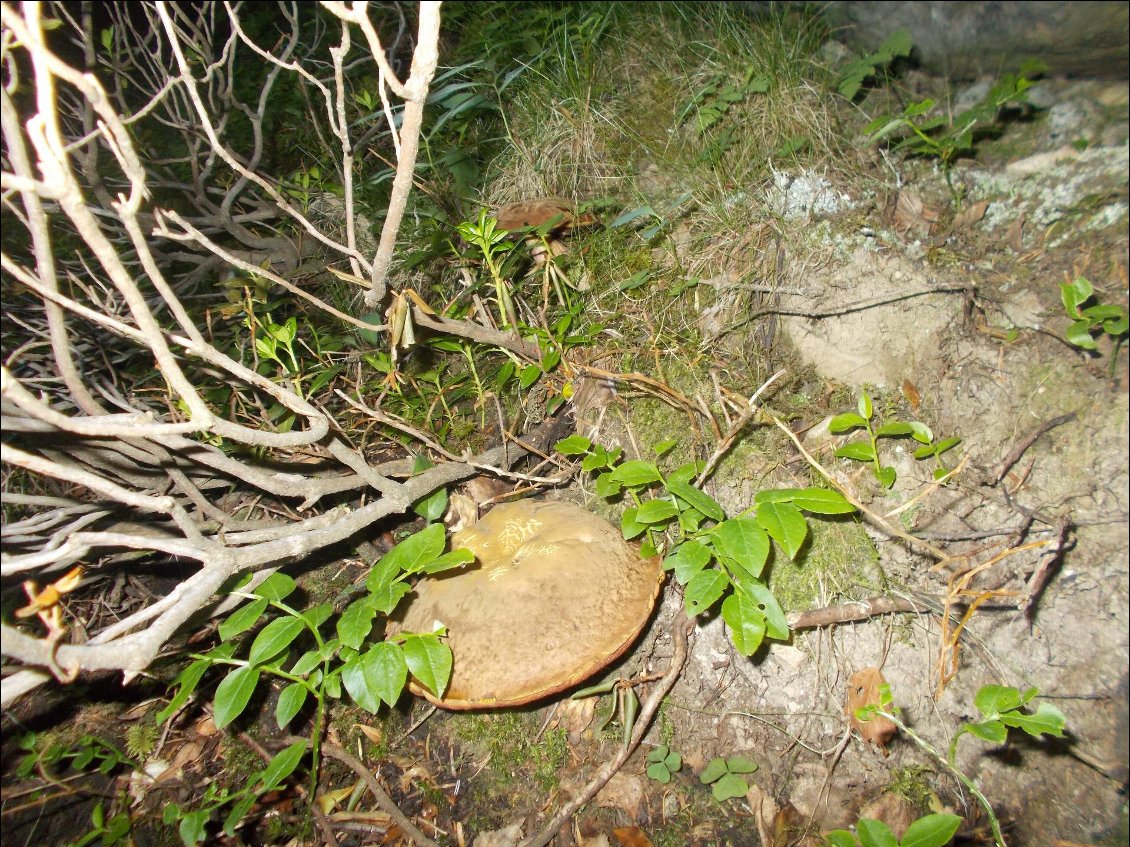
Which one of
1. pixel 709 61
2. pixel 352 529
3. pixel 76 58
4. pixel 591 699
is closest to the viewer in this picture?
pixel 352 529

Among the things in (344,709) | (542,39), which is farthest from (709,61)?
(344,709)

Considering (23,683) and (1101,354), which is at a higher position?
(1101,354)

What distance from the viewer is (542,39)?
137 inches

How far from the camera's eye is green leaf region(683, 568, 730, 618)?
5.46ft

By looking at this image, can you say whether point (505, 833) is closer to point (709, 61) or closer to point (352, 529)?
point (352, 529)

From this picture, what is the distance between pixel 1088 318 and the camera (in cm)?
186

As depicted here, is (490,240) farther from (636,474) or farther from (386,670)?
(386,670)

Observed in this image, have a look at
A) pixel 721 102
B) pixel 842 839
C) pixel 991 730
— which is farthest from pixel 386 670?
pixel 721 102

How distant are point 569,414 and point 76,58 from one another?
5.21 metres

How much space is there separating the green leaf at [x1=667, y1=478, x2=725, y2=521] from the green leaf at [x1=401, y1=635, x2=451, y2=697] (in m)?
0.82

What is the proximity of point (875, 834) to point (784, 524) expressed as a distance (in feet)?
2.66

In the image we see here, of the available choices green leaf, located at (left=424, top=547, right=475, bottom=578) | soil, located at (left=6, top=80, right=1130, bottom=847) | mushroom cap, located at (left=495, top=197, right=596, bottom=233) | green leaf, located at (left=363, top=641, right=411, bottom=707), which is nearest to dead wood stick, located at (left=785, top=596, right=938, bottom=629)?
soil, located at (left=6, top=80, right=1130, bottom=847)

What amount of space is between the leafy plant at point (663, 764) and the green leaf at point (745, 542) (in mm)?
853

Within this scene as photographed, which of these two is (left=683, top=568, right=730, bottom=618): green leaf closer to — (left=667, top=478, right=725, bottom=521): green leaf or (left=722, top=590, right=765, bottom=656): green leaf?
(left=722, top=590, right=765, bottom=656): green leaf
